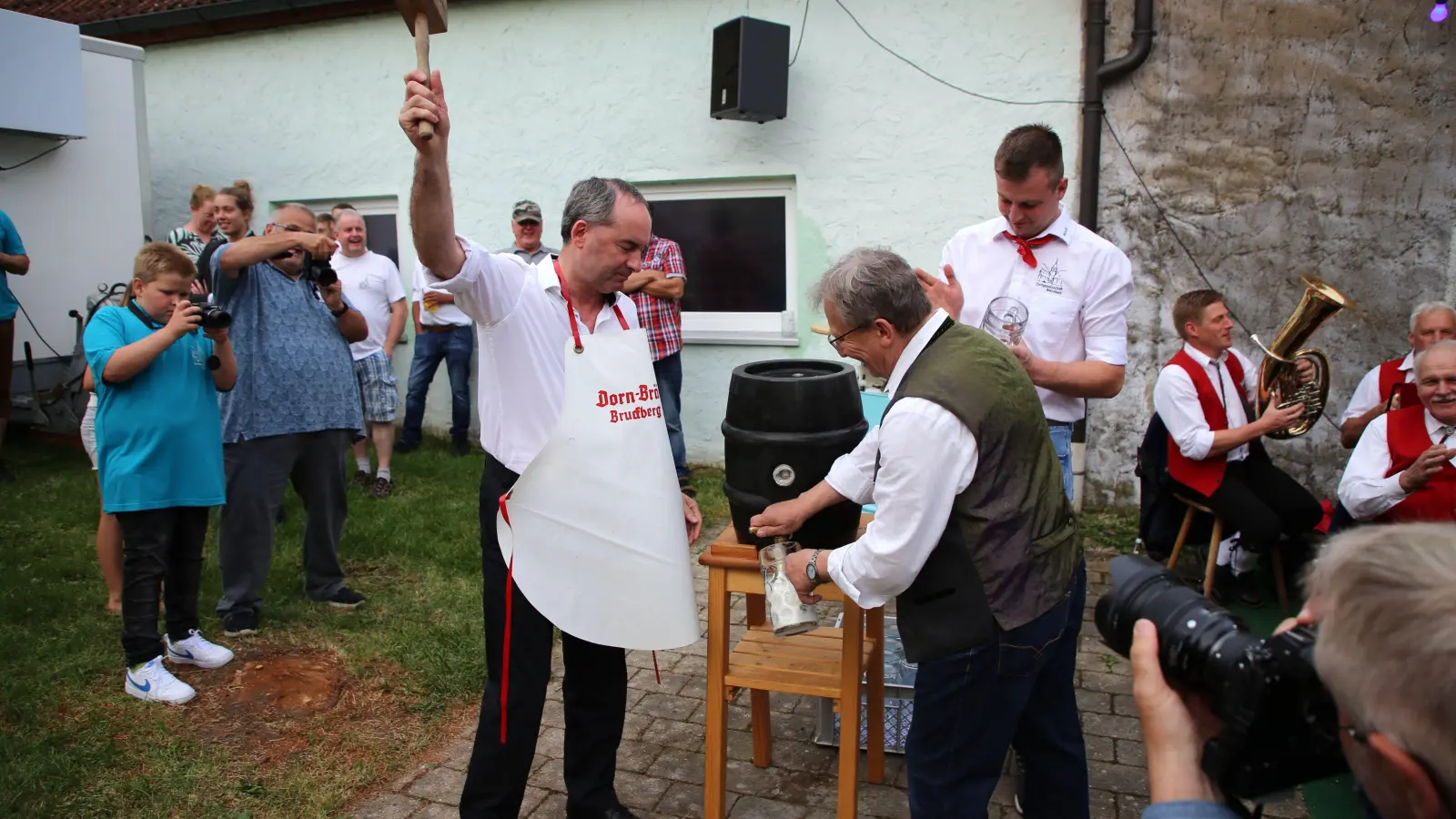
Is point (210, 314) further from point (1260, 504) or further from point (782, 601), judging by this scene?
point (1260, 504)

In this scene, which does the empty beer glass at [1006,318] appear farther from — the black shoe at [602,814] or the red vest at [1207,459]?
the red vest at [1207,459]

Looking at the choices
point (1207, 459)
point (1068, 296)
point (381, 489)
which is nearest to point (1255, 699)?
point (1068, 296)

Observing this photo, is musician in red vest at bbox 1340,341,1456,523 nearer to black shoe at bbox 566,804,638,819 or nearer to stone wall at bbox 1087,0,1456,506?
stone wall at bbox 1087,0,1456,506

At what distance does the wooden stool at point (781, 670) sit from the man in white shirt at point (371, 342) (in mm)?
4660

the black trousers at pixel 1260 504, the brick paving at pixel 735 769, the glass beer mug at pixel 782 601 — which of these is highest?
the glass beer mug at pixel 782 601

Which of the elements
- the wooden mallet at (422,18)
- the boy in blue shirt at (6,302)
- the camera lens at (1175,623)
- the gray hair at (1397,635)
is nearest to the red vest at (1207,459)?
the camera lens at (1175,623)

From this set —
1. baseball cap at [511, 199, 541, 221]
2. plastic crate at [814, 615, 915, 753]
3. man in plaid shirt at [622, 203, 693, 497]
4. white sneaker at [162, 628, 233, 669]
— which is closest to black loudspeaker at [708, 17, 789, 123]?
man in plaid shirt at [622, 203, 693, 497]

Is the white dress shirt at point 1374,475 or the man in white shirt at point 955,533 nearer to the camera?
the man in white shirt at point 955,533

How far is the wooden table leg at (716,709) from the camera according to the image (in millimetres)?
3213

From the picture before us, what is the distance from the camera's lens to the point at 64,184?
8.67 metres

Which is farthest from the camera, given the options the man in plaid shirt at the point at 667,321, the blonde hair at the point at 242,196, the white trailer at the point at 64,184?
the white trailer at the point at 64,184

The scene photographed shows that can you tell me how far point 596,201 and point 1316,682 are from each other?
6.87 feet

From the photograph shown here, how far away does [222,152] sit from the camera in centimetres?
972

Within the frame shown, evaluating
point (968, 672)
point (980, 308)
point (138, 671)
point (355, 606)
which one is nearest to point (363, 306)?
point (355, 606)
